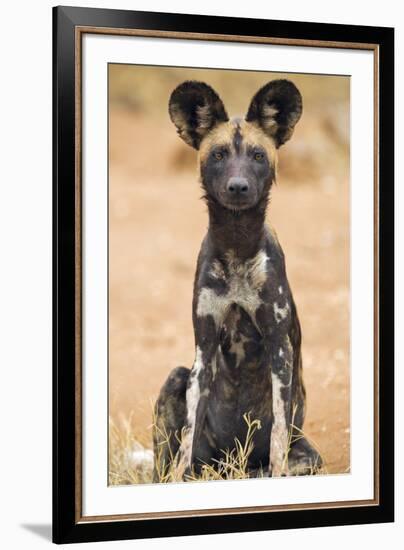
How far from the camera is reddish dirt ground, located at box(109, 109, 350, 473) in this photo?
452 centimetres

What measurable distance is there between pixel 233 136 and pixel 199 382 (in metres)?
0.96

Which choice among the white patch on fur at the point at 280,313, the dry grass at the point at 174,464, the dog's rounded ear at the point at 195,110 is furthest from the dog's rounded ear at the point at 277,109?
the dry grass at the point at 174,464

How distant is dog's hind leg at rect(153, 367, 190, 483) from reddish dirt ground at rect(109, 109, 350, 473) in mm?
87

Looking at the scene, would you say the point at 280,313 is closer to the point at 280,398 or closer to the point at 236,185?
the point at 280,398

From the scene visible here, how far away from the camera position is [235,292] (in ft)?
14.0

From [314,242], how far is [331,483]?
63.2 inches

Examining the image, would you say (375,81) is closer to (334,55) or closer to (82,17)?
(334,55)

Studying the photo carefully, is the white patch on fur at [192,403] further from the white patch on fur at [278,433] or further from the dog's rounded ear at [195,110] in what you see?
the dog's rounded ear at [195,110]

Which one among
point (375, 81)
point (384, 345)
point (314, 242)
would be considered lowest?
point (384, 345)

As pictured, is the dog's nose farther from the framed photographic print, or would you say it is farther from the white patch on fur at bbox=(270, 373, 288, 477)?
the white patch on fur at bbox=(270, 373, 288, 477)

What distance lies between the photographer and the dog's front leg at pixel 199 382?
430 centimetres

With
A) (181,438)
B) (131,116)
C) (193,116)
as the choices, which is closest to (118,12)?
(193,116)

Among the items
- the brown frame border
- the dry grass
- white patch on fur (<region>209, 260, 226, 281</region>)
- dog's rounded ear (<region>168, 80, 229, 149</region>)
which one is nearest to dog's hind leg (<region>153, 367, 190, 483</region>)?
the dry grass

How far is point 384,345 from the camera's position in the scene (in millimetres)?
4480
